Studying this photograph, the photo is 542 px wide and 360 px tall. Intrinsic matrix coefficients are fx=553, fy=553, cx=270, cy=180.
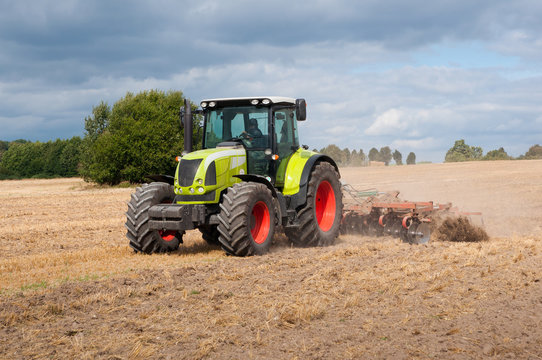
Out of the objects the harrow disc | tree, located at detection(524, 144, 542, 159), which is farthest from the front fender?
tree, located at detection(524, 144, 542, 159)

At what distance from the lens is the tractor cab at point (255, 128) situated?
10.3m

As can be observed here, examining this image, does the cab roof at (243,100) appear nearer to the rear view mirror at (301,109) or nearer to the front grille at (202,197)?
the rear view mirror at (301,109)

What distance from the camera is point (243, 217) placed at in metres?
9.04

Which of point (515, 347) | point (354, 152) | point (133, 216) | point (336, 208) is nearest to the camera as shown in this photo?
point (515, 347)

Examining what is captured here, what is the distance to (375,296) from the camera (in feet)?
22.7

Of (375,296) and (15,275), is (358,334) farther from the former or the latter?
(15,275)

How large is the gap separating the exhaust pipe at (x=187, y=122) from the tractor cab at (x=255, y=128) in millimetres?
297

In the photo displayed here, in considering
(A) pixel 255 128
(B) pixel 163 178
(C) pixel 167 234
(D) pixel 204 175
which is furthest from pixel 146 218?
(A) pixel 255 128

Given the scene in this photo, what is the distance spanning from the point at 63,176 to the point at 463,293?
229 feet

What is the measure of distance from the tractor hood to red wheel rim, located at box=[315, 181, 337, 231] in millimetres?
2324

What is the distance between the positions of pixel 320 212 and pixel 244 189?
2748 mm

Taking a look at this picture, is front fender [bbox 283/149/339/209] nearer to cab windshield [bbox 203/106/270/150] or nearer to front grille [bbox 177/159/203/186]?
cab windshield [bbox 203/106/270/150]

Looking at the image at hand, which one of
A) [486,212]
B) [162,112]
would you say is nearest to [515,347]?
[486,212]

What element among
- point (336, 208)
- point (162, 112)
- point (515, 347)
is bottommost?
point (515, 347)
